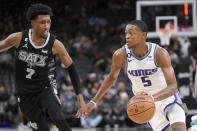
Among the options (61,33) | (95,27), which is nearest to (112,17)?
(95,27)

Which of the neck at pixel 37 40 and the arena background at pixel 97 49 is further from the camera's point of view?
the arena background at pixel 97 49

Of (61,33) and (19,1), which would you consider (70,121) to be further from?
(19,1)

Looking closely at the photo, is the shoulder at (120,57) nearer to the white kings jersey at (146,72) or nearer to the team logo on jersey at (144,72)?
the white kings jersey at (146,72)

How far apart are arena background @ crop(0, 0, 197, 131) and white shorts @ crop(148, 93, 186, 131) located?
395cm

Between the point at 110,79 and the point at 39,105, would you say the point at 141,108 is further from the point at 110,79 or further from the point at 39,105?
the point at 39,105

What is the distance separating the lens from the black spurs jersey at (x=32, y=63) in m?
5.94

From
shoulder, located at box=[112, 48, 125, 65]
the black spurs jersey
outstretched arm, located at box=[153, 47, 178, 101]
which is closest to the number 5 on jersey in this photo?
outstretched arm, located at box=[153, 47, 178, 101]

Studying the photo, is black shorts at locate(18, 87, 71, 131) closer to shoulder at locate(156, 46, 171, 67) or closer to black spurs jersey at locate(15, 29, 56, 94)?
black spurs jersey at locate(15, 29, 56, 94)

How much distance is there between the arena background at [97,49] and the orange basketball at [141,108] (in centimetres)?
417

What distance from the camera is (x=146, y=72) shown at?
5.61 metres

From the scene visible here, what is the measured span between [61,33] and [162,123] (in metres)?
14.5

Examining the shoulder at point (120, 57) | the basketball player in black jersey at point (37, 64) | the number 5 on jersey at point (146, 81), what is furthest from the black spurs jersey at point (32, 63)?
the number 5 on jersey at point (146, 81)

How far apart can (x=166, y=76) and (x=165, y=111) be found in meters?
0.49

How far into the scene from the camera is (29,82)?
599 centimetres
